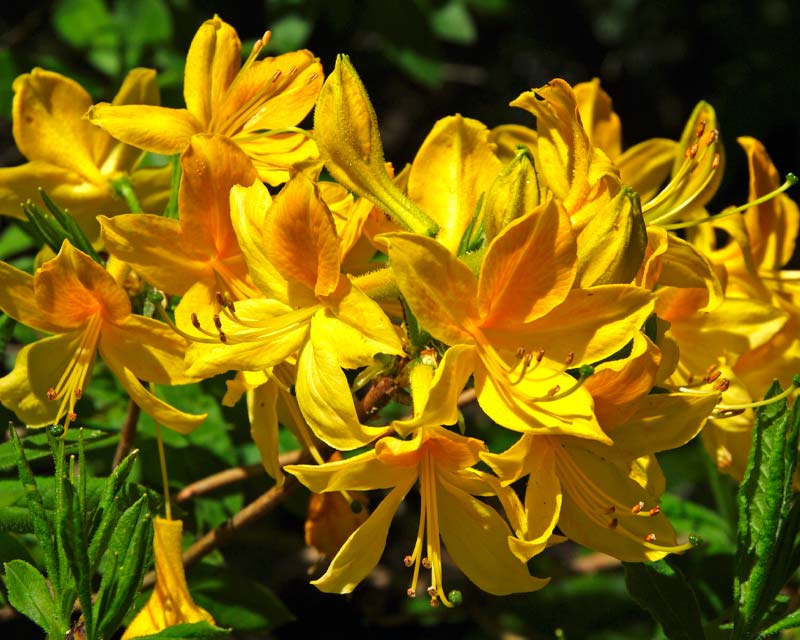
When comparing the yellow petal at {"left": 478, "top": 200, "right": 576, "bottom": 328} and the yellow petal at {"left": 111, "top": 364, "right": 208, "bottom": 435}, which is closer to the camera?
the yellow petal at {"left": 478, "top": 200, "right": 576, "bottom": 328}

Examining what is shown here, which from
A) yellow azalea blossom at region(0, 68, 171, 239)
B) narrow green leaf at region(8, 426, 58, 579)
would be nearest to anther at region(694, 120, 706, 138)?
yellow azalea blossom at region(0, 68, 171, 239)

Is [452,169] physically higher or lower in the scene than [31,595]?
higher

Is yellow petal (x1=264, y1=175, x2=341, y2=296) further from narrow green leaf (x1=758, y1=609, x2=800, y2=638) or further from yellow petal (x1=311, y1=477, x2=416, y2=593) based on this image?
narrow green leaf (x1=758, y1=609, x2=800, y2=638)

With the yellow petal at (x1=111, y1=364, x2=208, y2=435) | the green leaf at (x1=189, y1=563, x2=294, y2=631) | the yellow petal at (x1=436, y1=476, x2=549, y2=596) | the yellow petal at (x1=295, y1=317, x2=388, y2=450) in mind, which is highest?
the yellow petal at (x1=295, y1=317, x2=388, y2=450)

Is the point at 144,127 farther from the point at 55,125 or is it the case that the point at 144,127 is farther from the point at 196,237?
the point at 55,125

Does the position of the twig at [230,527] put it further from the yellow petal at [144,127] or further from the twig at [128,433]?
the yellow petal at [144,127]

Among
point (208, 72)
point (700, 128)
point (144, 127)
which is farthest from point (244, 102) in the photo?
point (700, 128)

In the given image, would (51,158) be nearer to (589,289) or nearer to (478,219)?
(478,219)
